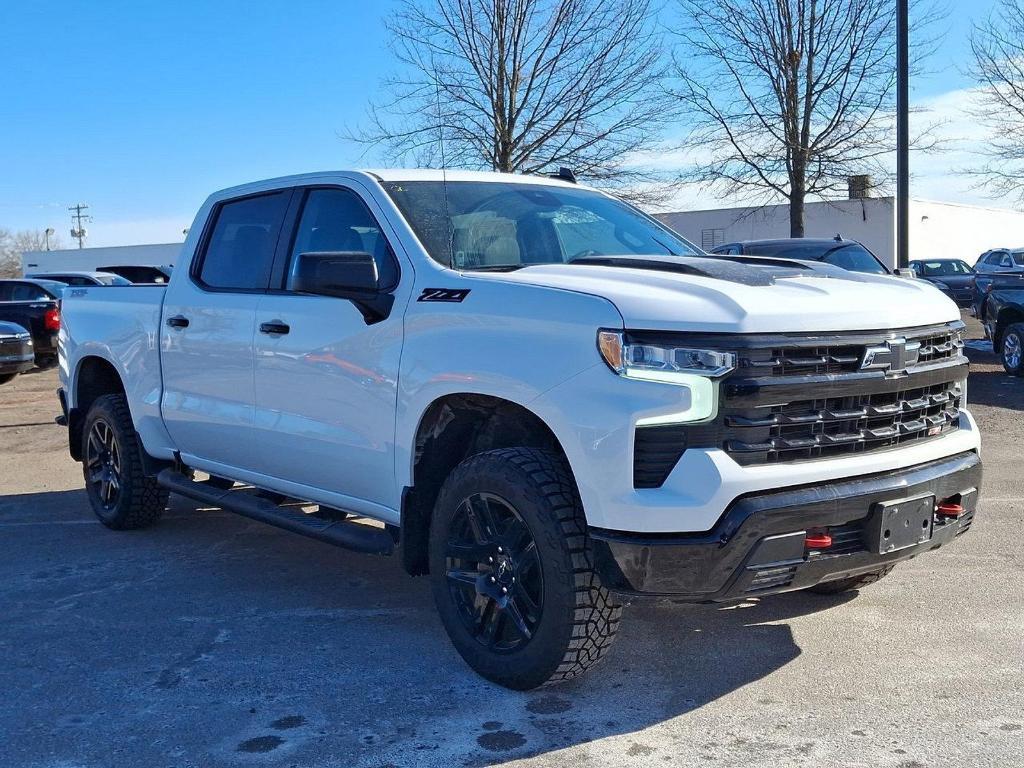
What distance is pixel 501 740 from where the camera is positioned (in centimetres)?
368

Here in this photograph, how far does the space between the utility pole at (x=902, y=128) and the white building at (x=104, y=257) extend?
45.0 meters

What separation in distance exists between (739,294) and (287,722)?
213 cm

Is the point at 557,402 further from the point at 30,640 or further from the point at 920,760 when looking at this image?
the point at 30,640

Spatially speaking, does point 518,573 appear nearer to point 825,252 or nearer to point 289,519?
point 289,519

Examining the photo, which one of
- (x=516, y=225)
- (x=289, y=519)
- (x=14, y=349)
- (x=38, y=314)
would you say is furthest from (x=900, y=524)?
(x=38, y=314)

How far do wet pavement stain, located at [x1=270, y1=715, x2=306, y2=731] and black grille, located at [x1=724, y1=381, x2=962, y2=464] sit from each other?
5.70 feet

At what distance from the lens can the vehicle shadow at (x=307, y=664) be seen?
3.73 m

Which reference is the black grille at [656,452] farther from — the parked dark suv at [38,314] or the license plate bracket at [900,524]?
the parked dark suv at [38,314]

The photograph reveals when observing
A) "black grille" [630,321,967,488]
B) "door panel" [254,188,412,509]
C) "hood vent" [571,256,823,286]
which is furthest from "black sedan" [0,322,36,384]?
"black grille" [630,321,967,488]

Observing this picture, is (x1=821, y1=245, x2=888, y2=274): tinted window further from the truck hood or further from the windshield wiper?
the windshield wiper

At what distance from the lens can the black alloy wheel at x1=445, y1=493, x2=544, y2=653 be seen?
3998 mm

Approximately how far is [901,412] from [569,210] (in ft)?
6.34

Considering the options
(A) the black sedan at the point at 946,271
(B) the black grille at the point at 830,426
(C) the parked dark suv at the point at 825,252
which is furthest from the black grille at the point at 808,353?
(A) the black sedan at the point at 946,271

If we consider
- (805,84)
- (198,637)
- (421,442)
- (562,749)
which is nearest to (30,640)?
(198,637)
